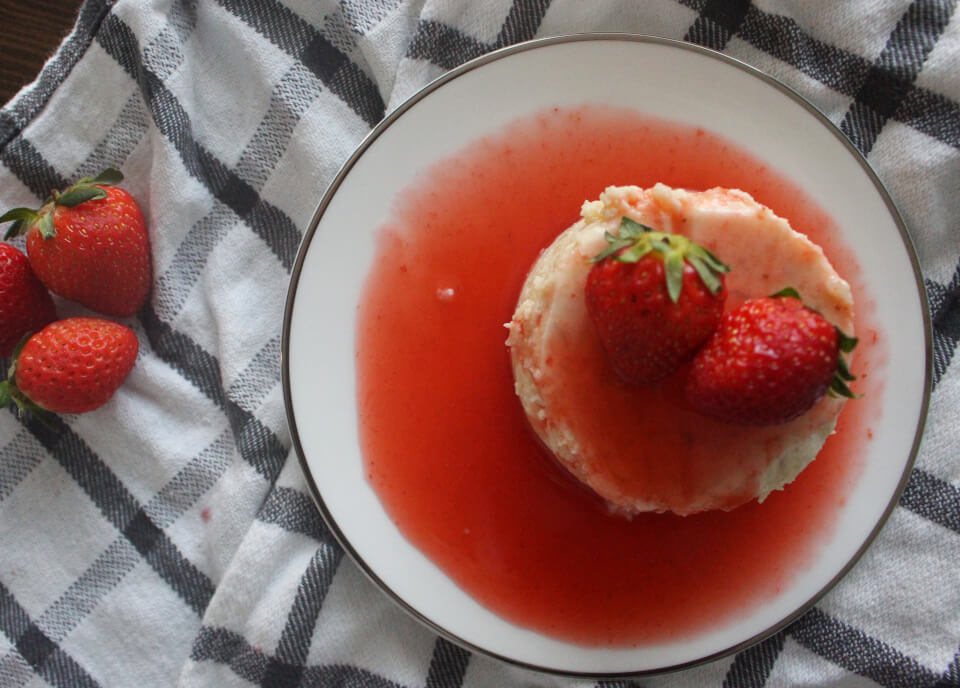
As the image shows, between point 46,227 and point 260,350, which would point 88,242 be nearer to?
point 46,227

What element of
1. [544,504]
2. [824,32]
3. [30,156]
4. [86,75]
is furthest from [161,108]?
[824,32]

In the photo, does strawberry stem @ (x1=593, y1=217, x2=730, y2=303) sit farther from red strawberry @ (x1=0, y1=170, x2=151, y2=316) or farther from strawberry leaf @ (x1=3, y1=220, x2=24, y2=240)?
strawberry leaf @ (x1=3, y1=220, x2=24, y2=240)

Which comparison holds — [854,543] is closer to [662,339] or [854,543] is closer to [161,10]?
[662,339]

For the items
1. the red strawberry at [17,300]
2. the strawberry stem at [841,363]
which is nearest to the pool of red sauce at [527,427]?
A: the strawberry stem at [841,363]

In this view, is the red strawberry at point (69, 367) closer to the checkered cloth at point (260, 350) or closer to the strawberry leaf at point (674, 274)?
the checkered cloth at point (260, 350)

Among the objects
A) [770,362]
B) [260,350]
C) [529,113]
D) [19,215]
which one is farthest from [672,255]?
[19,215]

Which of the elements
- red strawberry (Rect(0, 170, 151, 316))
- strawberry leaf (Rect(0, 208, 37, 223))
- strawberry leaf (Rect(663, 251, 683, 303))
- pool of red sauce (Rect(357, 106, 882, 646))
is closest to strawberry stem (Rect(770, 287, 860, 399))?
strawberry leaf (Rect(663, 251, 683, 303))
